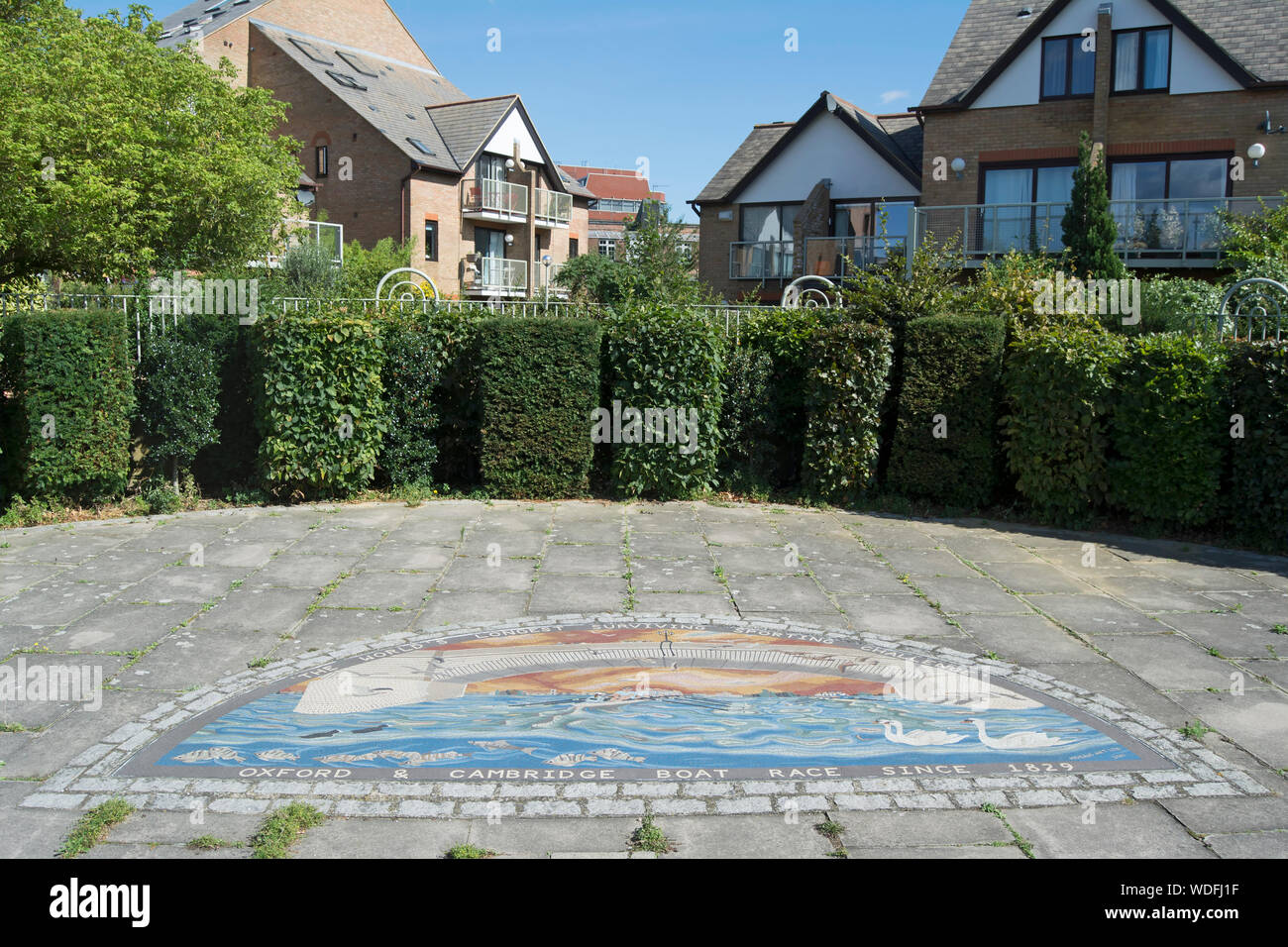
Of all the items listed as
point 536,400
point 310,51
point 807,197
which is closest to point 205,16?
point 310,51

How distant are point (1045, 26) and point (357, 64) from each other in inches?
1104

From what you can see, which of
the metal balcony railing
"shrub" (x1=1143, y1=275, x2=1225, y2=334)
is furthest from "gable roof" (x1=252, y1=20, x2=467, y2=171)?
"shrub" (x1=1143, y1=275, x2=1225, y2=334)

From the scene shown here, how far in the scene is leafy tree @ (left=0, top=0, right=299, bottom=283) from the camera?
13.7m

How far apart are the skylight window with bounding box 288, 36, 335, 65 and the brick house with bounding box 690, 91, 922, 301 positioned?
17.6 metres

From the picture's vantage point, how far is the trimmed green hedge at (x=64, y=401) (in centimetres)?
1047

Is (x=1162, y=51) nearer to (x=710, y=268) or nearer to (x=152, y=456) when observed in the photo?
(x=710, y=268)

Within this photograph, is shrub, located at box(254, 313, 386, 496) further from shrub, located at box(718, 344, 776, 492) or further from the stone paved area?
shrub, located at box(718, 344, 776, 492)

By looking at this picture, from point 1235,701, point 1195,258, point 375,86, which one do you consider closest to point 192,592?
point 1235,701

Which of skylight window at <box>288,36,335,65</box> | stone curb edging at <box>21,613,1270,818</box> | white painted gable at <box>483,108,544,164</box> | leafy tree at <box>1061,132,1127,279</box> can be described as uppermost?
skylight window at <box>288,36,335,65</box>

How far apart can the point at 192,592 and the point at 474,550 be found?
102 inches

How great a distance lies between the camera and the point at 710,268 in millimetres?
30062

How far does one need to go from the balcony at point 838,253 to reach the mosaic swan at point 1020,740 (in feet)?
66.2

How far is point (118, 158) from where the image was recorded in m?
14.2

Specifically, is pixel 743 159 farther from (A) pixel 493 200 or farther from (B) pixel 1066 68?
(A) pixel 493 200
